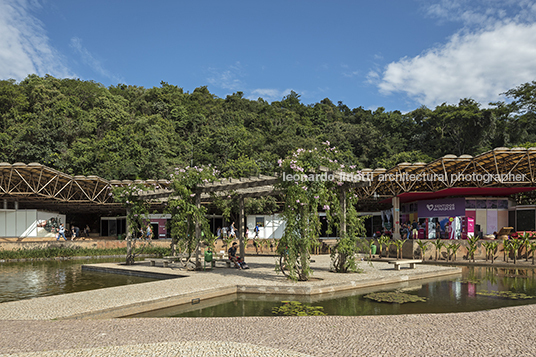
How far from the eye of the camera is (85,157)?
41.3 meters

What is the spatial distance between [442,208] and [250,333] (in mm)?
23586

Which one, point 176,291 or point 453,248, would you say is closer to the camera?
point 176,291

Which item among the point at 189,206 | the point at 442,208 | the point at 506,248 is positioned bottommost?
the point at 506,248

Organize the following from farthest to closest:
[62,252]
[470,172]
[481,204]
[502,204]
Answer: [502,204]
[481,204]
[470,172]
[62,252]

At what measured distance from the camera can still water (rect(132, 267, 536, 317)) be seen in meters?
8.25

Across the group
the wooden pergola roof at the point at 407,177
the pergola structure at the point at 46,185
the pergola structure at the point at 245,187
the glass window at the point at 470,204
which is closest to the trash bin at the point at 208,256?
the pergola structure at the point at 245,187

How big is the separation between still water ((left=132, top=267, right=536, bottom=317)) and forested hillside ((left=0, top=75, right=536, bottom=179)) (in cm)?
2482

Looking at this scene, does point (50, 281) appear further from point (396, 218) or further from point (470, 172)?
point (470, 172)

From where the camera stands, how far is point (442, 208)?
87.1 ft

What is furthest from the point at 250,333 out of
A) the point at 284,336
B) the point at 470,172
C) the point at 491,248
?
the point at 470,172

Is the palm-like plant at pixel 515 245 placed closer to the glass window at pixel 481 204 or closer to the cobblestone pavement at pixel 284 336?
the glass window at pixel 481 204

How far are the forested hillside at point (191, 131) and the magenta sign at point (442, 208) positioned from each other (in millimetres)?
9897

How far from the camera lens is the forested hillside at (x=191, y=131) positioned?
136 feet

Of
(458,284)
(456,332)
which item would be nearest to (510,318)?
(456,332)
